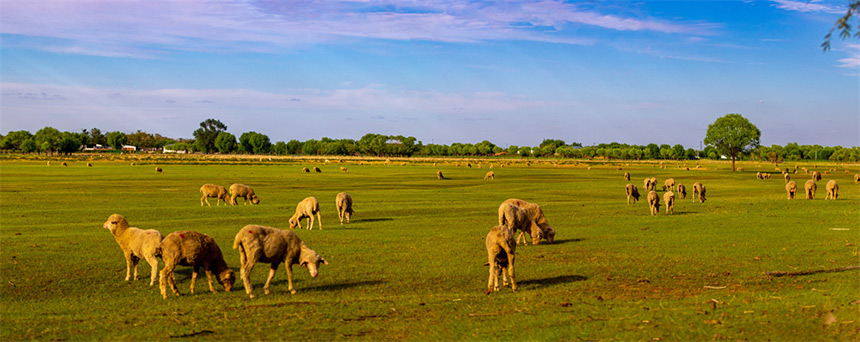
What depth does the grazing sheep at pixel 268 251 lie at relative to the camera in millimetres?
14141

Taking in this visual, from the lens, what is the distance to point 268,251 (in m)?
14.3

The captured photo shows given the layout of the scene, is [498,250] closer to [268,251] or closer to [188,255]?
[268,251]

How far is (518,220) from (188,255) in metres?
11.2

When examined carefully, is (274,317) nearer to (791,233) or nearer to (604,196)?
(791,233)

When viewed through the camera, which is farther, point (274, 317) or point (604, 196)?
point (604, 196)

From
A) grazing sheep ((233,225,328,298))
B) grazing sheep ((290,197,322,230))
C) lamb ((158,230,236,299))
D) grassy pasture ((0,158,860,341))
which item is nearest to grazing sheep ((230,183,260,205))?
grassy pasture ((0,158,860,341))

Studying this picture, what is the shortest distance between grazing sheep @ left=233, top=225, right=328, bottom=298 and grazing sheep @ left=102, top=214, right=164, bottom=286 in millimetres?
2169

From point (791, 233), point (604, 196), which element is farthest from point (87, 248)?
point (604, 196)

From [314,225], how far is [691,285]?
1799cm

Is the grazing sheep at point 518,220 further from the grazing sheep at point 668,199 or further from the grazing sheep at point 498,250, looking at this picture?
the grazing sheep at point 668,199

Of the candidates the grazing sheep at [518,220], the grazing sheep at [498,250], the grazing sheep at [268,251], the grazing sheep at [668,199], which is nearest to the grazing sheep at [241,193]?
the grazing sheep at [518,220]

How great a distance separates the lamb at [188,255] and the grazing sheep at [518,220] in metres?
9.58

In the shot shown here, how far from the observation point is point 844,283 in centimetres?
1491

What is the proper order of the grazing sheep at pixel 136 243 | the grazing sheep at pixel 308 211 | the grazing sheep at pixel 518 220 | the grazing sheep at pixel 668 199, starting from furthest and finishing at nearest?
the grazing sheep at pixel 668 199 < the grazing sheep at pixel 308 211 < the grazing sheep at pixel 518 220 < the grazing sheep at pixel 136 243
